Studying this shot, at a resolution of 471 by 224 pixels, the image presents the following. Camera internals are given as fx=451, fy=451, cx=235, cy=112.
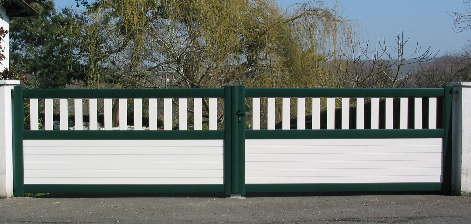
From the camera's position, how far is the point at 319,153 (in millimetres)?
5691

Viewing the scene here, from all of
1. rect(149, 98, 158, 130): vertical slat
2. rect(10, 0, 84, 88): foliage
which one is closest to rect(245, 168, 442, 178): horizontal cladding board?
rect(149, 98, 158, 130): vertical slat

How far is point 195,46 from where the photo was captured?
35.4 feet

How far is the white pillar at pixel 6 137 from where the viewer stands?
5.67 m

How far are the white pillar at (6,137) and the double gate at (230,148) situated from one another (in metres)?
0.07

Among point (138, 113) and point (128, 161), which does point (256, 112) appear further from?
point (128, 161)

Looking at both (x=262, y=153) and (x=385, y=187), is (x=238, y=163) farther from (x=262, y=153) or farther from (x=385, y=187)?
(x=385, y=187)

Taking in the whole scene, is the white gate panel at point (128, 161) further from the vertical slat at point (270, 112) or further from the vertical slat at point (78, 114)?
the vertical slat at point (270, 112)

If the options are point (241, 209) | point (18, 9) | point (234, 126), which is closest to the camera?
point (241, 209)

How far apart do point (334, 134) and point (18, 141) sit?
4.01 m

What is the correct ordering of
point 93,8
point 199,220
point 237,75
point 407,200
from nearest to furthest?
1. point 199,220
2. point 407,200
3. point 237,75
4. point 93,8

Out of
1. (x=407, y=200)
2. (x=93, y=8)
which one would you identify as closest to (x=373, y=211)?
(x=407, y=200)

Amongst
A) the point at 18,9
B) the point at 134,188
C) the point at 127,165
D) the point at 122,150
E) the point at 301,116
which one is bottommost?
the point at 134,188

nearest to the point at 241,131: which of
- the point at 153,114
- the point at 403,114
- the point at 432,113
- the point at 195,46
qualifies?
the point at 153,114

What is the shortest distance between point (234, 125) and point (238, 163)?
481mm
